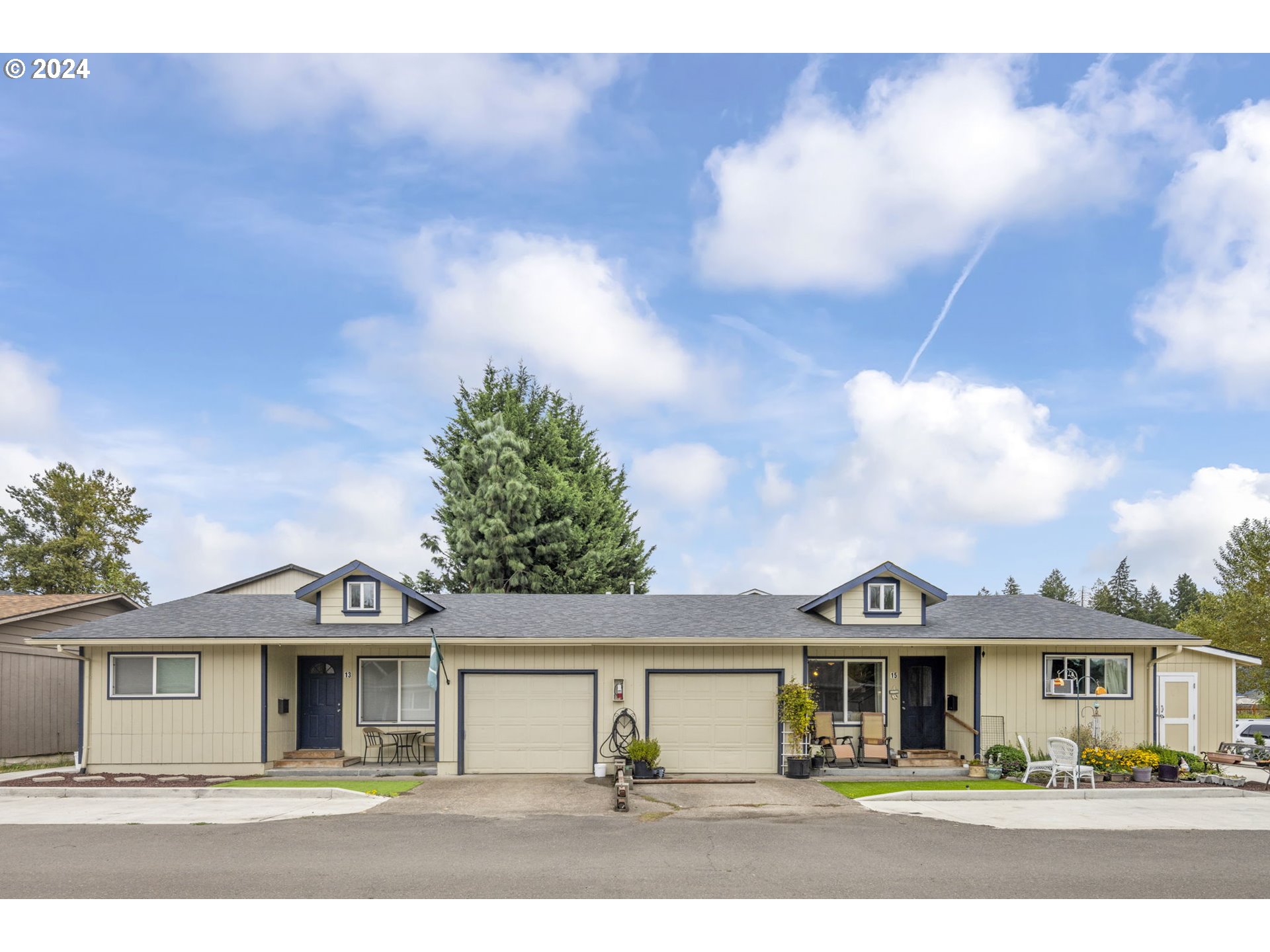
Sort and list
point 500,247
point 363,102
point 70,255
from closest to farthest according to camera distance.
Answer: point 363,102 → point 70,255 → point 500,247

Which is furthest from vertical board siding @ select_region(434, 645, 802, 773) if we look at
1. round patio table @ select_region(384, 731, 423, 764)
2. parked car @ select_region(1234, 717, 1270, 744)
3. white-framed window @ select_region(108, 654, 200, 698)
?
parked car @ select_region(1234, 717, 1270, 744)

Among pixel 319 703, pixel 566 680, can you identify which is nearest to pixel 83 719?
pixel 319 703

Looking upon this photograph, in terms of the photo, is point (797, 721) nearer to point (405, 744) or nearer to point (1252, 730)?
point (405, 744)

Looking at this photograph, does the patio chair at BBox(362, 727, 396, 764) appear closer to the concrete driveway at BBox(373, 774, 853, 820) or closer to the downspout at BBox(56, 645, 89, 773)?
the concrete driveway at BBox(373, 774, 853, 820)

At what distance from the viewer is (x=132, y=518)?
4441 cm

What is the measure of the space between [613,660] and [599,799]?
3.94 metres

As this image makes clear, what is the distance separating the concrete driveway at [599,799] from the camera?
48.3 ft

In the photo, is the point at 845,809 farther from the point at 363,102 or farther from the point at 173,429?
the point at 173,429

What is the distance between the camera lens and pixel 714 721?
64.6 ft

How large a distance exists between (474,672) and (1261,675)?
38.9 meters

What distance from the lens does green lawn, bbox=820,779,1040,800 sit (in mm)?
16891

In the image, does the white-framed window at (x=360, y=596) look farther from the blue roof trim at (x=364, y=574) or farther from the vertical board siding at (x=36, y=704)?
the vertical board siding at (x=36, y=704)

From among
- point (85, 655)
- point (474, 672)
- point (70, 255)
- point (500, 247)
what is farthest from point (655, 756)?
point (70, 255)

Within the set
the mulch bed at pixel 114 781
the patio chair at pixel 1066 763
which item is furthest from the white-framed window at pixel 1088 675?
the mulch bed at pixel 114 781
